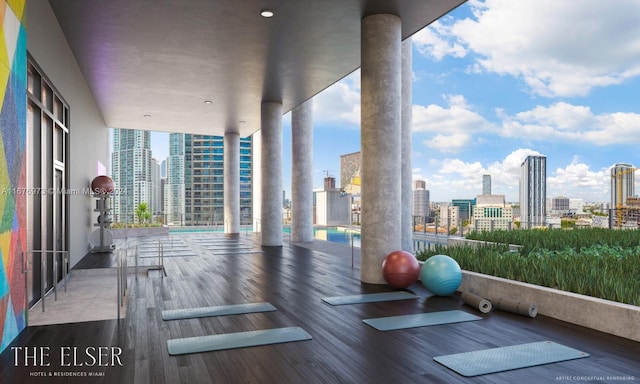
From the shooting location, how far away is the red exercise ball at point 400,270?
17.8ft

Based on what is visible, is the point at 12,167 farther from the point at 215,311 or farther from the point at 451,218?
the point at 451,218

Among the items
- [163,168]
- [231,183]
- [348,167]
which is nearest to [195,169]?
[163,168]

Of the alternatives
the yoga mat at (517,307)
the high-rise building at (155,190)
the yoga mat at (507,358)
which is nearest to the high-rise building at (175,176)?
the high-rise building at (155,190)

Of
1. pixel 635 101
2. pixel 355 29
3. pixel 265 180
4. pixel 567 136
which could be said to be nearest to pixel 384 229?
pixel 355 29

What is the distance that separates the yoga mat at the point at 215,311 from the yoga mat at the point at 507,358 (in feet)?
6.86

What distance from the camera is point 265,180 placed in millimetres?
10914

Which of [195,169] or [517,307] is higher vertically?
[195,169]

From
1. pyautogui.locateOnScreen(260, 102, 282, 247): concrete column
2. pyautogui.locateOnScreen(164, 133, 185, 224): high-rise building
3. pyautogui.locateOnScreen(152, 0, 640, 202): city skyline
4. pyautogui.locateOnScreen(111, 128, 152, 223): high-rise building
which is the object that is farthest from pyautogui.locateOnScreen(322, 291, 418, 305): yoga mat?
pyautogui.locateOnScreen(164, 133, 185, 224): high-rise building

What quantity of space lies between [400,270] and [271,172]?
6047 millimetres

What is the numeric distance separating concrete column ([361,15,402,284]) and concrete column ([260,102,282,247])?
5.08 metres

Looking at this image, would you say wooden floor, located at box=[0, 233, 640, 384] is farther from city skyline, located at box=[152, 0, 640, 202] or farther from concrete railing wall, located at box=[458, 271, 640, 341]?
city skyline, located at box=[152, 0, 640, 202]

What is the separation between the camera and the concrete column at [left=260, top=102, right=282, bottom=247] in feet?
35.4

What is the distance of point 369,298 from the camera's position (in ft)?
16.6

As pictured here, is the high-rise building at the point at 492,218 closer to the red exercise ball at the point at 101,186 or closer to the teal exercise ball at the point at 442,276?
the teal exercise ball at the point at 442,276
